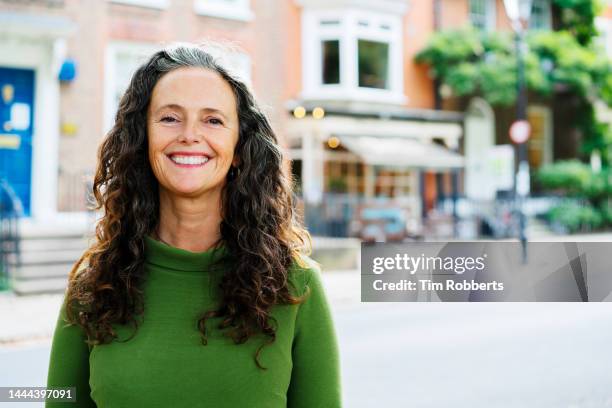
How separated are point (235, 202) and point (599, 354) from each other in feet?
16.8

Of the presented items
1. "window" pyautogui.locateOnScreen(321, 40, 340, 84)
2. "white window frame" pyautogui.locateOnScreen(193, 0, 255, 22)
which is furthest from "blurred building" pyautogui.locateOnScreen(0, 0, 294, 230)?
"window" pyautogui.locateOnScreen(321, 40, 340, 84)

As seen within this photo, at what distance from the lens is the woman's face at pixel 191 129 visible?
1.62 metres

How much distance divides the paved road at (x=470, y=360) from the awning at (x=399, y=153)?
27.9 ft

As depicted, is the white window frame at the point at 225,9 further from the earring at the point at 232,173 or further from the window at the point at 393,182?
the earring at the point at 232,173

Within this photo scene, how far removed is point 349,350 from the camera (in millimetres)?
6168

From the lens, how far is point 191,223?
167 centimetres

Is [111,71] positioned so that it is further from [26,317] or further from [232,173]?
[232,173]

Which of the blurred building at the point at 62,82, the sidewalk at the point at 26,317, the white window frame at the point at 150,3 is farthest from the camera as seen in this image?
the white window frame at the point at 150,3

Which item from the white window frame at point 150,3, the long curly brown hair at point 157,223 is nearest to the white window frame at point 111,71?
the white window frame at point 150,3

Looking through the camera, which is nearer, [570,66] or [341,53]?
[341,53]

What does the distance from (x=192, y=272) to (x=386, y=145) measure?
50.0ft

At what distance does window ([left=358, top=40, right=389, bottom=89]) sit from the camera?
58.0 ft

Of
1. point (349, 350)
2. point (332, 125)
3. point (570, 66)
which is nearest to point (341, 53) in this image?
point (332, 125)

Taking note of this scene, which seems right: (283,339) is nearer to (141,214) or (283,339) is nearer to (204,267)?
(204,267)
